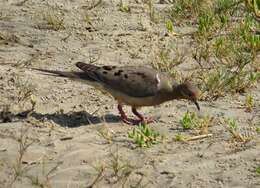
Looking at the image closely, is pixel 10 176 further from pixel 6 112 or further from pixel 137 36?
pixel 137 36

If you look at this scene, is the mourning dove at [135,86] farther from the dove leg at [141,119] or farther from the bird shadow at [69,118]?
the bird shadow at [69,118]

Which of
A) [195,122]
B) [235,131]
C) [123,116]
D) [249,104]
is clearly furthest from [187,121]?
[249,104]

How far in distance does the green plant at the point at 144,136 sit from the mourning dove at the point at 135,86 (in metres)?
0.55

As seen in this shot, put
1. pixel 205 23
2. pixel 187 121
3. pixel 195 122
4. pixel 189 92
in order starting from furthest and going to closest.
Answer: pixel 205 23, pixel 189 92, pixel 195 122, pixel 187 121

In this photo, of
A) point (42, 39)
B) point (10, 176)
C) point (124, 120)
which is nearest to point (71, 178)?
point (10, 176)

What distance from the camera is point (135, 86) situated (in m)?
7.55

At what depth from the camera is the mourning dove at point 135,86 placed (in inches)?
296

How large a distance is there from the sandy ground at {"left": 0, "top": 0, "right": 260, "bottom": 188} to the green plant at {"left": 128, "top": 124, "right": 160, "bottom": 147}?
0.05 metres

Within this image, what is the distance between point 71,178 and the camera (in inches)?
247

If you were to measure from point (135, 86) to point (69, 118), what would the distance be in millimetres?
722

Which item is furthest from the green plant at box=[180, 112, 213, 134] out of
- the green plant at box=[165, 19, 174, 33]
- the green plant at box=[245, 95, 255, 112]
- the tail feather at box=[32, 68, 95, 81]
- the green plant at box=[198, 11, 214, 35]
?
the green plant at box=[165, 19, 174, 33]

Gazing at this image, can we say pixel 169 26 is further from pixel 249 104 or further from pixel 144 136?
pixel 144 136

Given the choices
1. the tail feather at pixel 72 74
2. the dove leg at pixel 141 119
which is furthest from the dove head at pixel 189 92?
the tail feather at pixel 72 74

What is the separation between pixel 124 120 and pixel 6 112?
3.79ft
